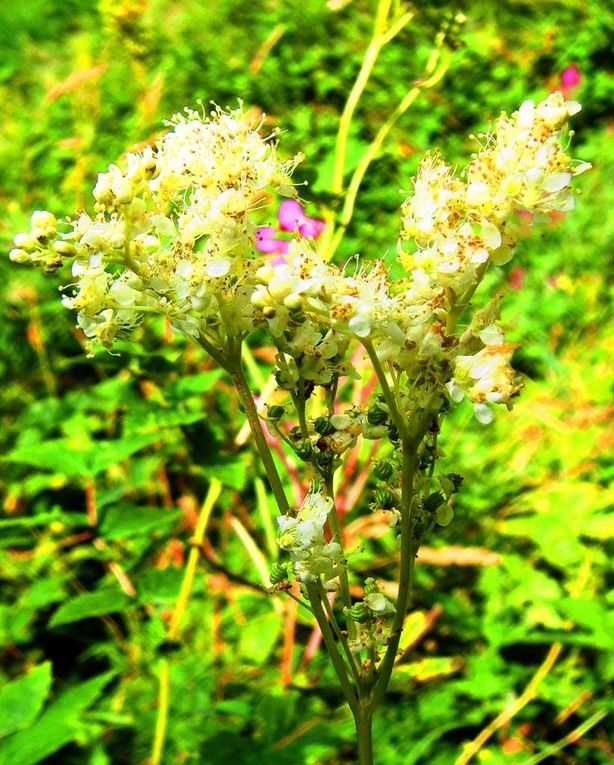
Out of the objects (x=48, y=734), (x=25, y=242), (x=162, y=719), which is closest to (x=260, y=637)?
(x=162, y=719)

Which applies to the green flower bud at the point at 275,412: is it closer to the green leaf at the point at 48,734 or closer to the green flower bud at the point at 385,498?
the green flower bud at the point at 385,498

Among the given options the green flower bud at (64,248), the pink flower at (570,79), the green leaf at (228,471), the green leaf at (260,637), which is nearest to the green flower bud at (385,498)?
the green flower bud at (64,248)

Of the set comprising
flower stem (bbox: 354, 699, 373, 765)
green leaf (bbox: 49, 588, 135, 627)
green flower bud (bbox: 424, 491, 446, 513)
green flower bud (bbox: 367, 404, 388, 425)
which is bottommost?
flower stem (bbox: 354, 699, 373, 765)

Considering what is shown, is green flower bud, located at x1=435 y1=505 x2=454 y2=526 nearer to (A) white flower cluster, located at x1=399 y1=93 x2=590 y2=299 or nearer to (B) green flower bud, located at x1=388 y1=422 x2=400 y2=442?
(B) green flower bud, located at x1=388 y1=422 x2=400 y2=442

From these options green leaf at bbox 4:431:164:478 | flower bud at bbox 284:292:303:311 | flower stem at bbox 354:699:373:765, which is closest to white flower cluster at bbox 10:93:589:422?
flower bud at bbox 284:292:303:311

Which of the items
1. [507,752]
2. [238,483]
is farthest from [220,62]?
[507,752]
